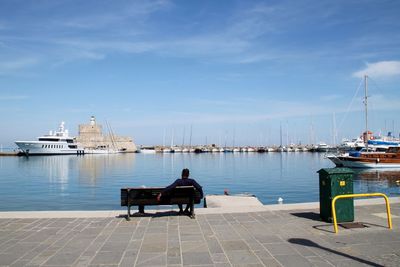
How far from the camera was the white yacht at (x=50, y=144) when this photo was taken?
4328 inches

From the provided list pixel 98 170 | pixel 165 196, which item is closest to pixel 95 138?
pixel 98 170

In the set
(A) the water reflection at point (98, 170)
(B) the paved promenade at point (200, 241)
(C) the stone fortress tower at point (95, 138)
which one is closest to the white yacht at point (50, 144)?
(C) the stone fortress tower at point (95, 138)

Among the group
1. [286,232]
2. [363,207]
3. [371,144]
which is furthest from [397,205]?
[371,144]

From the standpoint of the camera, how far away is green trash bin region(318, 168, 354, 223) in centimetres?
813

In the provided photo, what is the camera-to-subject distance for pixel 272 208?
10078 mm

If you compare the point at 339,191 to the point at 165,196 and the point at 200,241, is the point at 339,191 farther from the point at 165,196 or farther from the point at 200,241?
the point at 165,196

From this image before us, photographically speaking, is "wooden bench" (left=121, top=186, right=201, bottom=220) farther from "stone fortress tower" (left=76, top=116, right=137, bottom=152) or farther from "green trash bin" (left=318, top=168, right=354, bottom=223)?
"stone fortress tower" (left=76, top=116, right=137, bottom=152)

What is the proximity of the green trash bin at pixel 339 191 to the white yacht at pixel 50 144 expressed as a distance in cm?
11310

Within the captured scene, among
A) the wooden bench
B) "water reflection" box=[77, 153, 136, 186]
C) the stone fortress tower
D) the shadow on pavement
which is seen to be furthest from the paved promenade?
the stone fortress tower

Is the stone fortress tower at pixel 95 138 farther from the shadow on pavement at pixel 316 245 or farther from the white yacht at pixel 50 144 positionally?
the shadow on pavement at pixel 316 245

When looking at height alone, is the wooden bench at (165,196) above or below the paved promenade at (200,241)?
above

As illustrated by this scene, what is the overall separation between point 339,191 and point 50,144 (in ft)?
374

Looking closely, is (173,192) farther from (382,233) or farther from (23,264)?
(382,233)

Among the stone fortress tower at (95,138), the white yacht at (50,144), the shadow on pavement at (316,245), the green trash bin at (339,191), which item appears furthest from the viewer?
the stone fortress tower at (95,138)
